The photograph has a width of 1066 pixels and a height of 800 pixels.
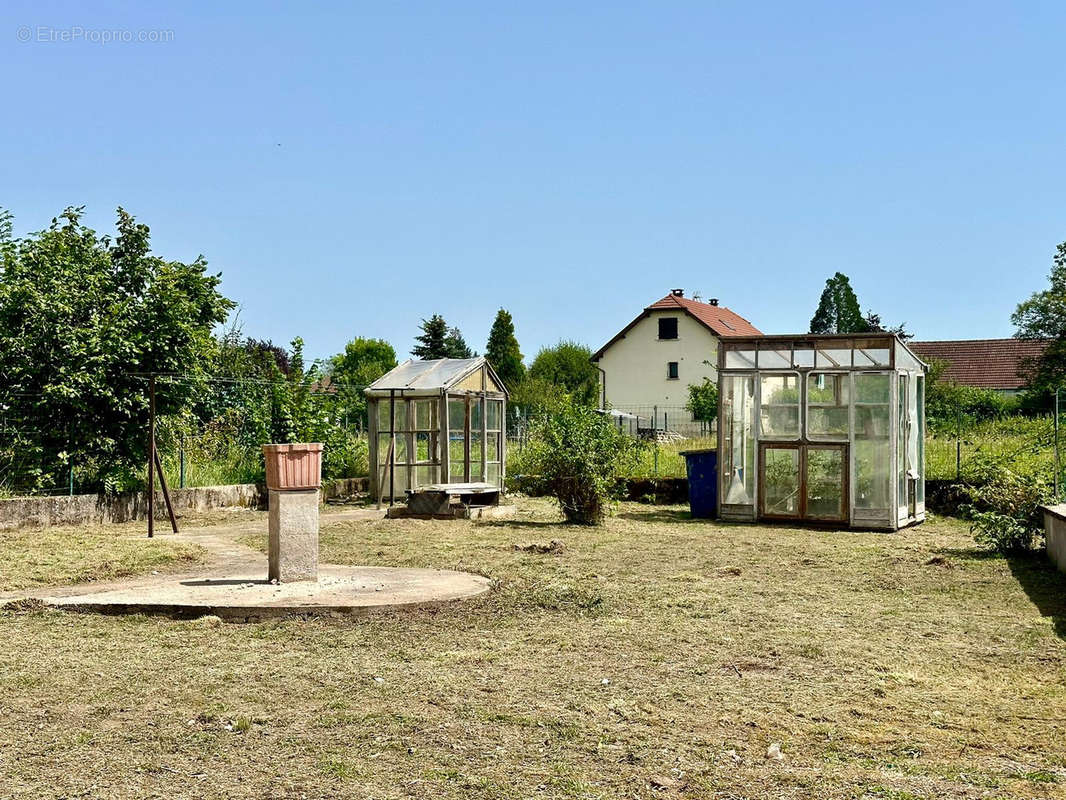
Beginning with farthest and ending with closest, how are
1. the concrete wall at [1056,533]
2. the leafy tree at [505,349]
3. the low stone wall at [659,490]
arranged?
1. the leafy tree at [505,349]
2. the low stone wall at [659,490]
3. the concrete wall at [1056,533]

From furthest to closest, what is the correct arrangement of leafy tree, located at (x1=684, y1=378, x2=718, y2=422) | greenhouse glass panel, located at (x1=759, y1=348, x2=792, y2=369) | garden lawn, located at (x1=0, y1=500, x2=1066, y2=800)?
1. leafy tree, located at (x1=684, y1=378, x2=718, y2=422)
2. greenhouse glass panel, located at (x1=759, y1=348, x2=792, y2=369)
3. garden lawn, located at (x1=0, y1=500, x2=1066, y2=800)

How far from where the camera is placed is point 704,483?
18.6m

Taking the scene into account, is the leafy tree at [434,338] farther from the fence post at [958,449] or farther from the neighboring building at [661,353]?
the fence post at [958,449]

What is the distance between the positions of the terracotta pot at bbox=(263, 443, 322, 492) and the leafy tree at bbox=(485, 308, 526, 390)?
59274 millimetres

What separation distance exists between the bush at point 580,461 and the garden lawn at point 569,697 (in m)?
6.20

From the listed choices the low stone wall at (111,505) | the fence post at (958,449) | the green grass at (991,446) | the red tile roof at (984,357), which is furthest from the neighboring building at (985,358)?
the low stone wall at (111,505)

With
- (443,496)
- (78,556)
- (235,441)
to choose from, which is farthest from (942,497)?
(78,556)

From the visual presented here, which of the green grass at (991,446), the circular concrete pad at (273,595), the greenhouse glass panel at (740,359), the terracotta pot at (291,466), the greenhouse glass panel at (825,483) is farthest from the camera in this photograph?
the greenhouse glass panel at (740,359)

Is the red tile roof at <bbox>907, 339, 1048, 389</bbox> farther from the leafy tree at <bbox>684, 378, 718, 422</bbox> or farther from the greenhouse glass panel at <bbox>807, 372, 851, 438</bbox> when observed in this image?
the greenhouse glass panel at <bbox>807, 372, 851, 438</bbox>

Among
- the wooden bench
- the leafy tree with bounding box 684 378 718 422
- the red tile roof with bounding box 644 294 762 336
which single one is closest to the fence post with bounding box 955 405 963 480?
the wooden bench

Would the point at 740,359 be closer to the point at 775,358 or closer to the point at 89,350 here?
the point at 775,358

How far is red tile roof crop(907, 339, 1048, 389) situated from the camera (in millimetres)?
56594

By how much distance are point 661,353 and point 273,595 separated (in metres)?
44.0

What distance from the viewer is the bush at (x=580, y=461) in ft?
55.0
